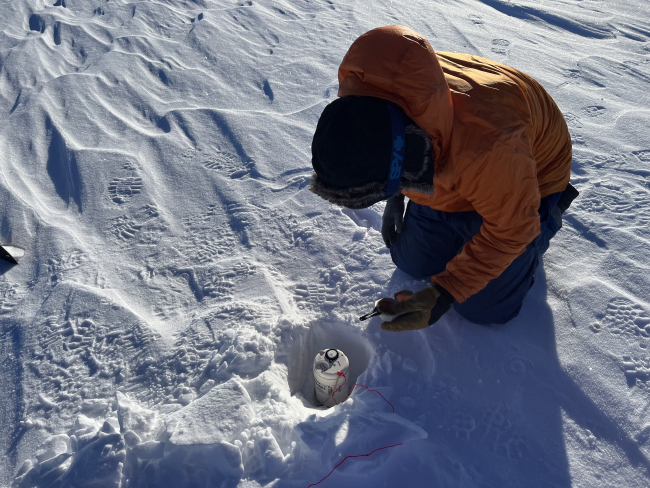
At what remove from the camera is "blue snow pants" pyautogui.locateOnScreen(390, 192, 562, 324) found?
5.30 feet

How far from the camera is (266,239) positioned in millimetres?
2123

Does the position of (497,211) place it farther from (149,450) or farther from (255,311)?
(149,450)

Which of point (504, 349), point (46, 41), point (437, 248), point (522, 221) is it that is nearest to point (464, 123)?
point (522, 221)

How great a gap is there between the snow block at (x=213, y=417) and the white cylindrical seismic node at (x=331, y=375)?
254 mm

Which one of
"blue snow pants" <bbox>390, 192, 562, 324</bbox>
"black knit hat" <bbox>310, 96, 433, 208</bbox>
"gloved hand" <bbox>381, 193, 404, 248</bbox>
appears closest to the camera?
"black knit hat" <bbox>310, 96, 433, 208</bbox>

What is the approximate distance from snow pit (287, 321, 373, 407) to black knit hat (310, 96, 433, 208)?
768 mm

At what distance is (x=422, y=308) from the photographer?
1.47 m

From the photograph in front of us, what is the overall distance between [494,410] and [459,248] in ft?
2.14

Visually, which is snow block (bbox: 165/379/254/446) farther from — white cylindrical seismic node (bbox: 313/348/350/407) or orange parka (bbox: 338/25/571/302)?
orange parka (bbox: 338/25/571/302)

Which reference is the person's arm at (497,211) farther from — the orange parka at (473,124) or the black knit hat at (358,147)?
the black knit hat at (358,147)

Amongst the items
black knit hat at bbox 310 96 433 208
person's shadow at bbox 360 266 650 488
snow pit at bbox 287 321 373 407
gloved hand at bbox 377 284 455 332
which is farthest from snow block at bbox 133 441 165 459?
black knit hat at bbox 310 96 433 208

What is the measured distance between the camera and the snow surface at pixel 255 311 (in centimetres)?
137

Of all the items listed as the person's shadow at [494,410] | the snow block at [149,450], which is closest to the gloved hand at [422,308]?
the person's shadow at [494,410]

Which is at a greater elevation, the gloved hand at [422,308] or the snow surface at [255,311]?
the gloved hand at [422,308]
